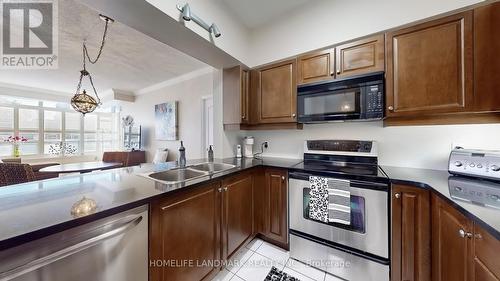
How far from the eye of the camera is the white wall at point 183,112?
3.84m

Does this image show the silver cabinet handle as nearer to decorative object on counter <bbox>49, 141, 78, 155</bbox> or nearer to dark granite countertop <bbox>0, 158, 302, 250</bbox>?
dark granite countertop <bbox>0, 158, 302, 250</bbox>

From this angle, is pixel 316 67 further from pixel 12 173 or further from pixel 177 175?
pixel 12 173

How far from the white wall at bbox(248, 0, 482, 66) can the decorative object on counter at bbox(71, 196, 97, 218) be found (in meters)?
2.22

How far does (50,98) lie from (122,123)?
1850 millimetres

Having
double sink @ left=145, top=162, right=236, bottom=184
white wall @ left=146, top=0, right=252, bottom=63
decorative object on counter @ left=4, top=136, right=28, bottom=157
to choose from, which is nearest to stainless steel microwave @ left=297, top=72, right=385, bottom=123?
white wall @ left=146, top=0, right=252, bottom=63

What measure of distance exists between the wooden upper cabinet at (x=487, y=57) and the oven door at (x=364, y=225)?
0.92m

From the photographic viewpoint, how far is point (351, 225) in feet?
4.80

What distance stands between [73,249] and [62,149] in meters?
6.59

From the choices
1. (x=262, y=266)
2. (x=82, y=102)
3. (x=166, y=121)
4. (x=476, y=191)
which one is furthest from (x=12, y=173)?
(x=476, y=191)

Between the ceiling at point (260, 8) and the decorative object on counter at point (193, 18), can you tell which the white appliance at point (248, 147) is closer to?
the decorative object on counter at point (193, 18)

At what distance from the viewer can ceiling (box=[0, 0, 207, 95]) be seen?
7.27 feet

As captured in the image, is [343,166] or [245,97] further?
[245,97]

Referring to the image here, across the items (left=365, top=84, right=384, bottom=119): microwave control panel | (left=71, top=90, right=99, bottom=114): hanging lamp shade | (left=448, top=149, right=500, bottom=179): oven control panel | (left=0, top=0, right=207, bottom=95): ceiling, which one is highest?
(left=0, top=0, right=207, bottom=95): ceiling

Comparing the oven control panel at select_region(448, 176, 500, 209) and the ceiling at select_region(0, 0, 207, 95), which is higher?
the ceiling at select_region(0, 0, 207, 95)
